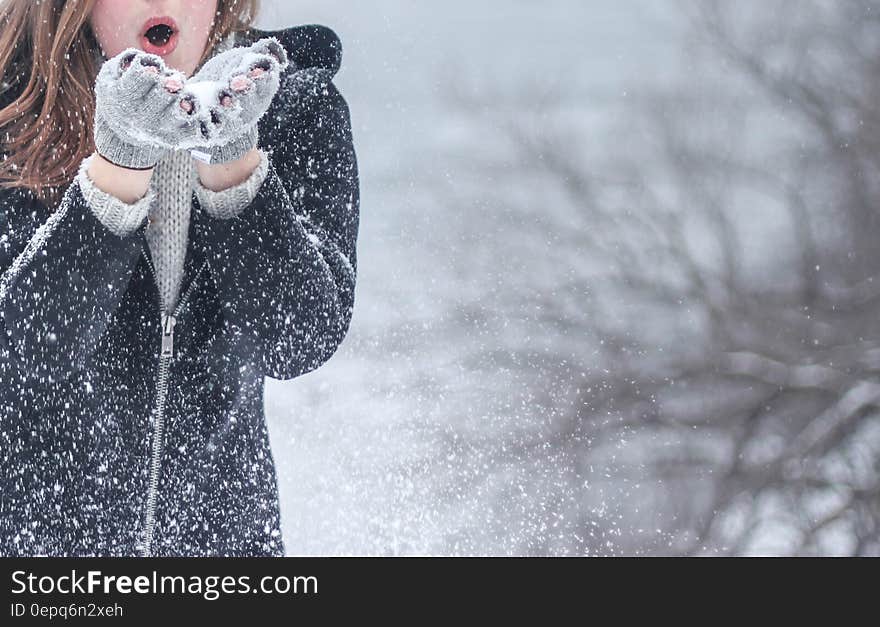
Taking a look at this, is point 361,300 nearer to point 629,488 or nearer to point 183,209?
point 629,488

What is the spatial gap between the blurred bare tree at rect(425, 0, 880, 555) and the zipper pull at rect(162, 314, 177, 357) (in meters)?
5.12

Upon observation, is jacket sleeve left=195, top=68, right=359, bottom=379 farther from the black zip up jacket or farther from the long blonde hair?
the long blonde hair

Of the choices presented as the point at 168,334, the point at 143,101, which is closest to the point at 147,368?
the point at 168,334

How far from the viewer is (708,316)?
7.50 m

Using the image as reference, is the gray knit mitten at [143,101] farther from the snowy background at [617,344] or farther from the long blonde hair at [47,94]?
the snowy background at [617,344]

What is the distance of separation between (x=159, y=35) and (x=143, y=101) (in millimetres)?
239

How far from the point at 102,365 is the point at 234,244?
153mm

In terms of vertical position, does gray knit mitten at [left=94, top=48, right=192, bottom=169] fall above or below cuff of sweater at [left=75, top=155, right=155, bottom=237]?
above

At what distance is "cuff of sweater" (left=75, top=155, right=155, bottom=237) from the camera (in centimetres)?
86

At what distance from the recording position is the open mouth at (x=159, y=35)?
3.23 feet

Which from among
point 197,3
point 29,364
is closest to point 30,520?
point 29,364

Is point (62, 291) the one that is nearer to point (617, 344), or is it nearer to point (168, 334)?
point (168, 334)

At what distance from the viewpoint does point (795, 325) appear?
7258 millimetres

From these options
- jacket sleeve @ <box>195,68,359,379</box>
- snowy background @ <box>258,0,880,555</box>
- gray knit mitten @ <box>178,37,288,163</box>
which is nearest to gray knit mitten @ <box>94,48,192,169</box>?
gray knit mitten @ <box>178,37,288,163</box>
